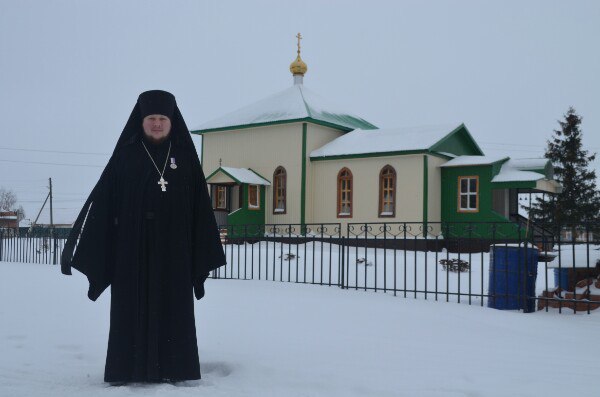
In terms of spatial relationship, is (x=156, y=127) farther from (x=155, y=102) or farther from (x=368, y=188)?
(x=368, y=188)

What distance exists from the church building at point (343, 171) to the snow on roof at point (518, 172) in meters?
0.03

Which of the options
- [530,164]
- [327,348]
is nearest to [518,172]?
[530,164]

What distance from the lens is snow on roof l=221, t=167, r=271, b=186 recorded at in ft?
75.4

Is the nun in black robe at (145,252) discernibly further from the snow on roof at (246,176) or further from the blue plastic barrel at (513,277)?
the snow on roof at (246,176)

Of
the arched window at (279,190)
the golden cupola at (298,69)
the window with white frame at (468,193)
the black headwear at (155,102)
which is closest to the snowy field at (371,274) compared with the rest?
the window with white frame at (468,193)

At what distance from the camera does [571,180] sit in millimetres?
34469

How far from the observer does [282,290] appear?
9.48 m

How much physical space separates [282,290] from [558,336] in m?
4.36

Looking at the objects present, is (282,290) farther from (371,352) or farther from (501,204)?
(501,204)

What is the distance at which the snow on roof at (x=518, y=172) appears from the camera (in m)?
20.0

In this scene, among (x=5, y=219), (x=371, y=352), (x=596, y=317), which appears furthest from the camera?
(x=5, y=219)

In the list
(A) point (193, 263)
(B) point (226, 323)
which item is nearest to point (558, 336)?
(B) point (226, 323)

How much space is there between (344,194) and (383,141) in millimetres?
2515

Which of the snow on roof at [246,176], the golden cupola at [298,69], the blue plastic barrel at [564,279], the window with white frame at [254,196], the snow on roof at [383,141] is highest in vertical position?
the golden cupola at [298,69]
